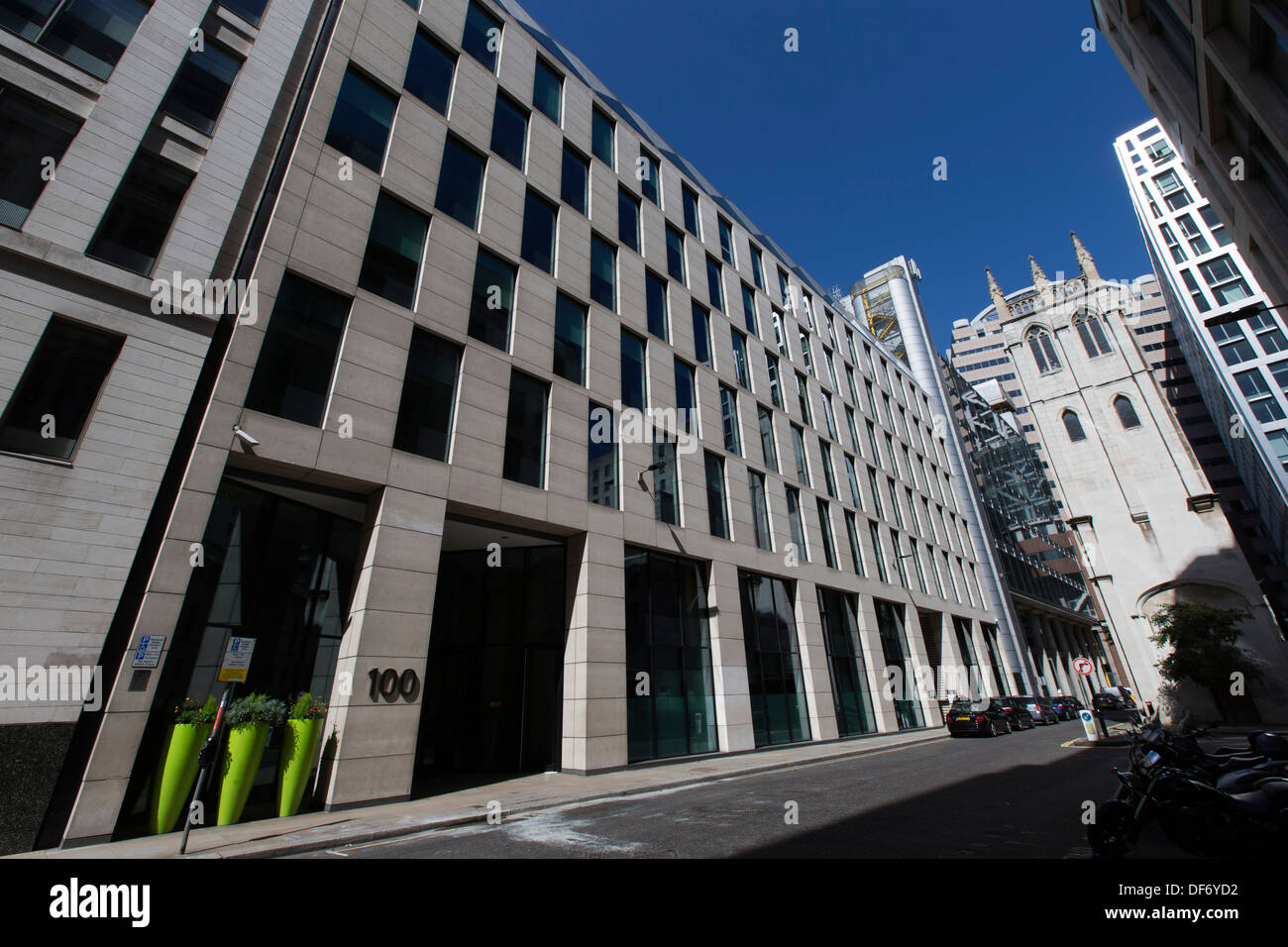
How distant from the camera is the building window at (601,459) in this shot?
16938 mm

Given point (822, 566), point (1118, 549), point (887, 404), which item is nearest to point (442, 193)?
point (822, 566)

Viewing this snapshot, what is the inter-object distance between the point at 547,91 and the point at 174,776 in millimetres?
23686

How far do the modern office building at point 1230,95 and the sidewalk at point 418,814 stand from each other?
1801 cm

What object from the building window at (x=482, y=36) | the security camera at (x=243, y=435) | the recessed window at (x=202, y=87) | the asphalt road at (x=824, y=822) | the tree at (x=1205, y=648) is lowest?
the asphalt road at (x=824, y=822)

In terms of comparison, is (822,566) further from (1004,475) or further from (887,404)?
(1004,475)

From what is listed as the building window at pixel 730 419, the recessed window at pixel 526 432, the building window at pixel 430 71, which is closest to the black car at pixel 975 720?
the building window at pixel 730 419

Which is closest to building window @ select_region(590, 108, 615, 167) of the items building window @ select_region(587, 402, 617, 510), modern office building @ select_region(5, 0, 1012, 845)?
modern office building @ select_region(5, 0, 1012, 845)

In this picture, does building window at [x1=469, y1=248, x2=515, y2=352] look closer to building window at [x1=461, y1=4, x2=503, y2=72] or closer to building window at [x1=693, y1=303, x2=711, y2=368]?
building window at [x1=461, y1=4, x2=503, y2=72]

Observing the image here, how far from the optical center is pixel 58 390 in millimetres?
9266

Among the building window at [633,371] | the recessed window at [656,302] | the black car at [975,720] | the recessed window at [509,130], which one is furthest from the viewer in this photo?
the black car at [975,720]

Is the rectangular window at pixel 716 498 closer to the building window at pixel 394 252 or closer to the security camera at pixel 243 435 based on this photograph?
the building window at pixel 394 252

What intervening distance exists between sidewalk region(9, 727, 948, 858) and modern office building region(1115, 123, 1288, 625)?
50.0m

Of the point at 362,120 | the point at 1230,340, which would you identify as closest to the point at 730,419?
the point at 362,120

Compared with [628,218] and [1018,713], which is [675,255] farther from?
[1018,713]
